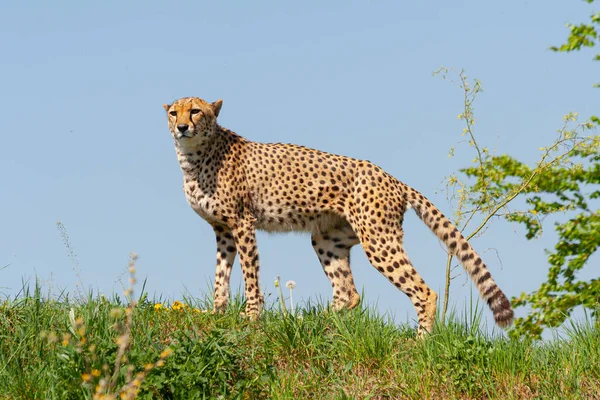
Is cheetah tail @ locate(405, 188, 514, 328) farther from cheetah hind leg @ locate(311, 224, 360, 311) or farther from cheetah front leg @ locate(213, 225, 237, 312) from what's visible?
cheetah front leg @ locate(213, 225, 237, 312)

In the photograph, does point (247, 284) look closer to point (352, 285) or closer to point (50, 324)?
point (352, 285)

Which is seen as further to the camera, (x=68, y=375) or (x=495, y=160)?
(x=495, y=160)

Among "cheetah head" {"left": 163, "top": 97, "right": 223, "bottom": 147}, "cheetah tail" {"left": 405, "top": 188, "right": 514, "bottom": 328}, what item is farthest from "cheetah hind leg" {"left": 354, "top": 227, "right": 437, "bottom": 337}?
"cheetah head" {"left": 163, "top": 97, "right": 223, "bottom": 147}

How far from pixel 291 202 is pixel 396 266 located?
1.28 metres

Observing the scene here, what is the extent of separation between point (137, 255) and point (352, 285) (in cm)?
531

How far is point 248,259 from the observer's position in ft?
26.8

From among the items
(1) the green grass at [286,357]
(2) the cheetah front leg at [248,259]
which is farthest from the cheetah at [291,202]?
(1) the green grass at [286,357]

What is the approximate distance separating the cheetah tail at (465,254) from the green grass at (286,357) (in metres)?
0.62

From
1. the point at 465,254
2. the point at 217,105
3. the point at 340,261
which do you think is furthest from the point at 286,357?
the point at 217,105

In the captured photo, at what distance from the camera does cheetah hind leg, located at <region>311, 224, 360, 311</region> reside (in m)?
8.95

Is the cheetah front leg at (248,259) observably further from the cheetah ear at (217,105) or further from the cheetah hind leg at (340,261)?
the cheetah ear at (217,105)

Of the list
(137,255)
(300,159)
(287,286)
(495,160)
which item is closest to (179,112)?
(300,159)

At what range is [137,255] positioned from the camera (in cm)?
391

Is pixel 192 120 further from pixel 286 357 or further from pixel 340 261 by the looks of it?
pixel 286 357
